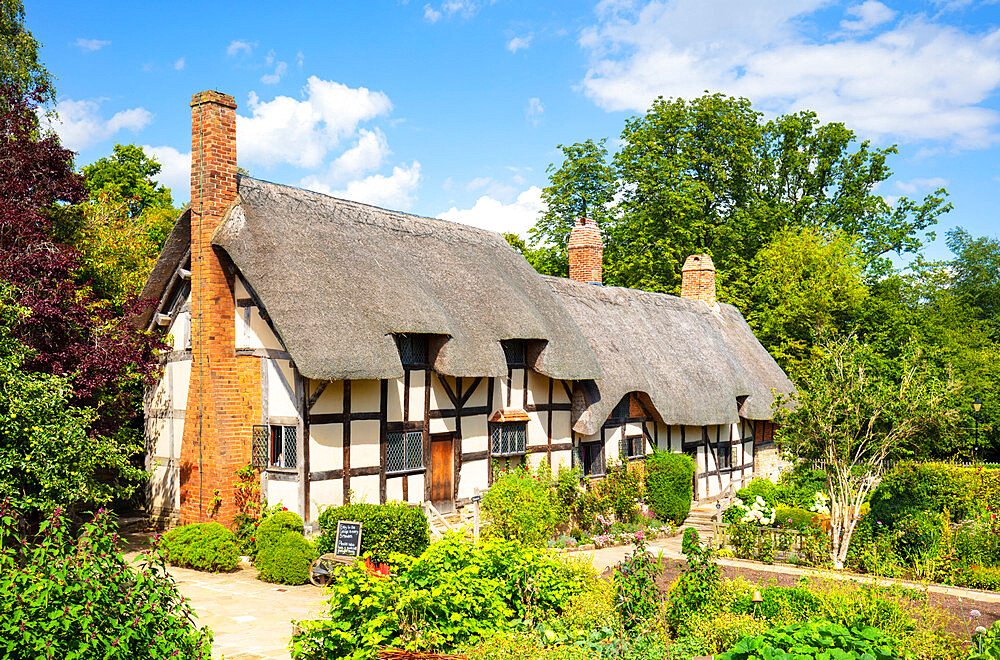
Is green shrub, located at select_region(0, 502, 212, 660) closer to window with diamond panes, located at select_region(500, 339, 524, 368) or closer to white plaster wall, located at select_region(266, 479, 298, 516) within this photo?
white plaster wall, located at select_region(266, 479, 298, 516)

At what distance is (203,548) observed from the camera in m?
14.0

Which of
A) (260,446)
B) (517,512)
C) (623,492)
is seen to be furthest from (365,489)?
(623,492)

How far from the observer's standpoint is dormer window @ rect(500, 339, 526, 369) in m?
18.5

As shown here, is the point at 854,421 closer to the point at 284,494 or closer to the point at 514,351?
the point at 514,351

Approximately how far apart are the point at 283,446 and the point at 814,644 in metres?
10.4

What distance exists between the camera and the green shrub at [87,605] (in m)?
5.52

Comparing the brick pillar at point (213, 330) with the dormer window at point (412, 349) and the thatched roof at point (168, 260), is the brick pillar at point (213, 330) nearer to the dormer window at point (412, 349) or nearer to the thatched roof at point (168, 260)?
the thatched roof at point (168, 260)

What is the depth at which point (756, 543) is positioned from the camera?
50.3ft

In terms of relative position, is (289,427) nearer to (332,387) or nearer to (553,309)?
(332,387)

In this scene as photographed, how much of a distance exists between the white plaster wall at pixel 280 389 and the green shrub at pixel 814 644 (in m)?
9.54

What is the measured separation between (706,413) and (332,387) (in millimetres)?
12127

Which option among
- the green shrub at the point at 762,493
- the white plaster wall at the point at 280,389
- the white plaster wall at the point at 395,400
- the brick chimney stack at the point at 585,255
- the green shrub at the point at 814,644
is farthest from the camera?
the brick chimney stack at the point at 585,255

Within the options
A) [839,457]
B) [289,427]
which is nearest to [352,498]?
[289,427]

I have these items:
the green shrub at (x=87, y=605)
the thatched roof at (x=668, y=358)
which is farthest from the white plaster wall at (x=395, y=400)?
the green shrub at (x=87, y=605)
